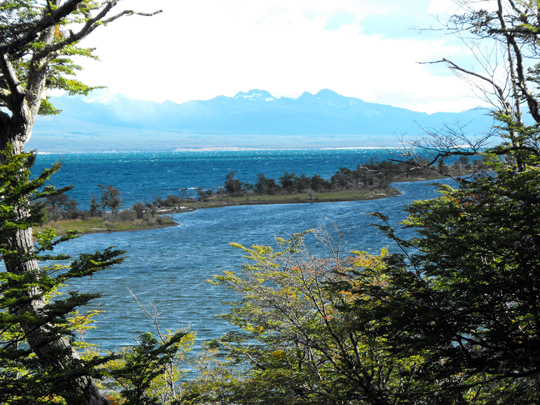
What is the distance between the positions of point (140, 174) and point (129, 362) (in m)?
124

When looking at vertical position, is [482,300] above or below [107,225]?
above

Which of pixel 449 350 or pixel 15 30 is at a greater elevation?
pixel 15 30

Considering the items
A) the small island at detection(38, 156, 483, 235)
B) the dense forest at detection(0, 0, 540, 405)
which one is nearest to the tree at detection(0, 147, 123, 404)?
the dense forest at detection(0, 0, 540, 405)

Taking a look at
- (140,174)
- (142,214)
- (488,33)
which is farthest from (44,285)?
(140,174)

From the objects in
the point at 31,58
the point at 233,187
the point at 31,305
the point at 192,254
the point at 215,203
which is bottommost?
the point at 192,254

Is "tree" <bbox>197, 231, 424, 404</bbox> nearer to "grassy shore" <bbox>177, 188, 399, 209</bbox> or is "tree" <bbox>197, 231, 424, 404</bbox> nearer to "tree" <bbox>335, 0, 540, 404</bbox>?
"tree" <bbox>335, 0, 540, 404</bbox>

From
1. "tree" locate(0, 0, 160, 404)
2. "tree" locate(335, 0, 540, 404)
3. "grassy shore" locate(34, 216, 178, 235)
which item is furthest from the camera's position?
"grassy shore" locate(34, 216, 178, 235)

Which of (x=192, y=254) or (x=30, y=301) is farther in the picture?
(x=192, y=254)

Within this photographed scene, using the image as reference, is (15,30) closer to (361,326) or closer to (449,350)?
(361,326)

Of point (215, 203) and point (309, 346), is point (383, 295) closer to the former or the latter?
point (309, 346)

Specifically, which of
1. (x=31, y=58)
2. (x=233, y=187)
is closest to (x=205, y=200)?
(x=233, y=187)

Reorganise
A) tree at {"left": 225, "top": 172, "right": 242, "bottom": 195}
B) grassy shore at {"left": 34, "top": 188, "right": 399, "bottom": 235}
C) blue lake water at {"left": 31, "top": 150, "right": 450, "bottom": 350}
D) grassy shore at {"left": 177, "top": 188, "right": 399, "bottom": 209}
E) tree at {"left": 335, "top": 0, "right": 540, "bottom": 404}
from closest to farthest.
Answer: tree at {"left": 335, "top": 0, "right": 540, "bottom": 404}
blue lake water at {"left": 31, "top": 150, "right": 450, "bottom": 350}
grassy shore at {"left": 34, "top": 188, "right": 399, "bottom": 235}
grassy shore at {"left": 177, "top": 188, "right": 399, "bottom": 209}
tree at {"left": 225, "top": 172, "right": 242, "bottom": 195}

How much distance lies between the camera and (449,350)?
557 cm

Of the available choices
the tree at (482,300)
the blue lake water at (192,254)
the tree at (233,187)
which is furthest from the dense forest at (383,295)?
the tree at (233,187)
